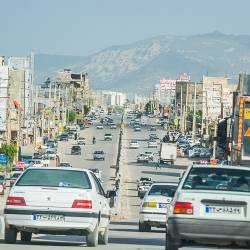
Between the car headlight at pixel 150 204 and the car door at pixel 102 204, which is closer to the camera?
the car door at pixel 102 204

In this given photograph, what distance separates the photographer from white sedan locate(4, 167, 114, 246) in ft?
72.3

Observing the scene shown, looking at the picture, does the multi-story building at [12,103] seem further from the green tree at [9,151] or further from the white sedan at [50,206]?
the white sedan at [50,206]

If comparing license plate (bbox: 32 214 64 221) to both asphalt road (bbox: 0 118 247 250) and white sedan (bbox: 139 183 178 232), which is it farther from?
white sedan (bbox: 139 183 178 232)

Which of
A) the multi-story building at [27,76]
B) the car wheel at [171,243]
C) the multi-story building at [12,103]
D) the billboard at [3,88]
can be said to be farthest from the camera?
the multi-story building at [27,76]

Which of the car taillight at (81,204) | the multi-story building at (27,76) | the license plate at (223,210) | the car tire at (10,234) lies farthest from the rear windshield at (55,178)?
the multi-story building at (27,76)

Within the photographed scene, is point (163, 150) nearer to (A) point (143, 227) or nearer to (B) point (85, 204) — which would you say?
(A) point (143, 227)

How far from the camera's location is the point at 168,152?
380ft

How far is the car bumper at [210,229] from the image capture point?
1862 cm

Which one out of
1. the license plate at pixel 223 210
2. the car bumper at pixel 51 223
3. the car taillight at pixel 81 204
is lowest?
the car bumper at pixel 51 223

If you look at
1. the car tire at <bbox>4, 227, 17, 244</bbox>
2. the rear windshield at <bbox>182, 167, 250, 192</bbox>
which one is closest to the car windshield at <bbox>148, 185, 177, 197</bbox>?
the car tire at <bbox>4, 227, 17, 244</bbox>

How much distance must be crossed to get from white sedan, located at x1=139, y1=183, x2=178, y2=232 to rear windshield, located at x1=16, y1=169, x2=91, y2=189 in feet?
Answer: 33.2

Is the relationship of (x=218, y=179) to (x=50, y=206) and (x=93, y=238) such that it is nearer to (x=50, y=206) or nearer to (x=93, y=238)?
(x=50, y=206)

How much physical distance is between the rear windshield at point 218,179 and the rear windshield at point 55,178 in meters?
3.56

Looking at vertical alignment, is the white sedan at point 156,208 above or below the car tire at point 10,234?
below
